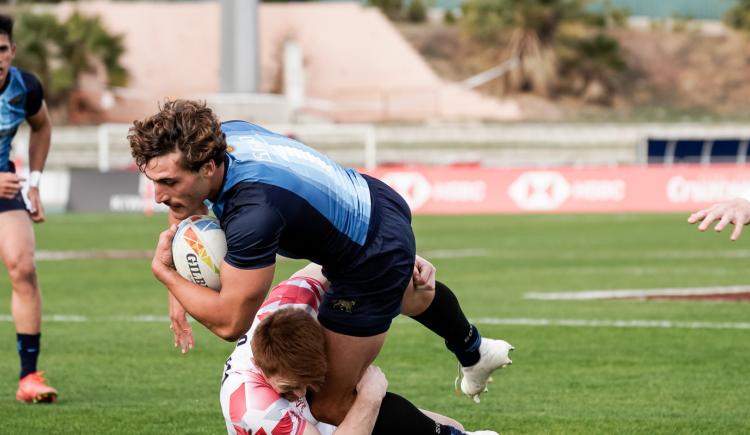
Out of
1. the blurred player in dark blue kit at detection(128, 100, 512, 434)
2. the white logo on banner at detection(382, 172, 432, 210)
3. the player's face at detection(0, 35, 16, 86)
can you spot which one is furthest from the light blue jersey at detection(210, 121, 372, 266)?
the white logo on banner at detection(382, 172, 432, 210)

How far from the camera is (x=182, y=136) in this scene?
5.29 metres

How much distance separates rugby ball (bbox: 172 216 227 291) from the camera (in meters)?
5.59

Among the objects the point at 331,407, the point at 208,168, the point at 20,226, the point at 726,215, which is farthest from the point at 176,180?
the point at 20,226

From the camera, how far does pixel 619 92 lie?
222 ft

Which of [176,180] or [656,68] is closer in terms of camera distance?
[176,180]

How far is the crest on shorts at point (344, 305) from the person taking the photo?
5.89 m

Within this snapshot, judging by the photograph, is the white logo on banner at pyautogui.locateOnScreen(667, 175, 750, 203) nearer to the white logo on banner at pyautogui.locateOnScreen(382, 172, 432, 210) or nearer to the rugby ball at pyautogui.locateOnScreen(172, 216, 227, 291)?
the white logo on banner at pyautogui.locateOnScreen(382, 172, 432, 210)

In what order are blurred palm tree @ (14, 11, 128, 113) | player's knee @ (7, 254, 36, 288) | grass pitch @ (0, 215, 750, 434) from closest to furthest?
1. grass pitch @ (0, 215, 750, 434)
2. player's knee @ (7, 254, 36, 288)
3. blurred palm tree @ (14, 11, 128, 113)

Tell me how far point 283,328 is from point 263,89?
2304 inches

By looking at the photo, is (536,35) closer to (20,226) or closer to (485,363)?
(20,226)

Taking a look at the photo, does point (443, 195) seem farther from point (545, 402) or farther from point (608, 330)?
point (545, 402)

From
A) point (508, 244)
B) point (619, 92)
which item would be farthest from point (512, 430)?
point (619, 92)

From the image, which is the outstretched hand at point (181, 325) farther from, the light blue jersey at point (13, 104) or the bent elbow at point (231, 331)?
the light blue jersey at point (13, 104)

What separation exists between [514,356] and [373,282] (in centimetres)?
413
